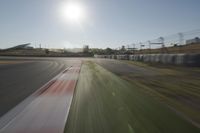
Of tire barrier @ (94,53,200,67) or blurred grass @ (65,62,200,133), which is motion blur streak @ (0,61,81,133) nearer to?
blurred grass @ (65,62,200,133)

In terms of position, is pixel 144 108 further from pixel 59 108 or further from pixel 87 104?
pixel 59 108

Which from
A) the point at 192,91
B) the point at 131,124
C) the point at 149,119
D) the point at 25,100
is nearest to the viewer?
the point at 131,124

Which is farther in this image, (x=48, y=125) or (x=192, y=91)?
(x=192, y=91)

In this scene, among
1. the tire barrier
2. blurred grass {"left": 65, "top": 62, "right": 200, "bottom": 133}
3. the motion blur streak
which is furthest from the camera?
the tire barrier

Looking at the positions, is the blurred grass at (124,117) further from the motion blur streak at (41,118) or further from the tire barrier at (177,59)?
the tire barrier at (177,59)

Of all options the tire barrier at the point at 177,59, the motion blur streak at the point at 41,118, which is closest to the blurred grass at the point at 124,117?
the motion blur streak at the point at 41,118

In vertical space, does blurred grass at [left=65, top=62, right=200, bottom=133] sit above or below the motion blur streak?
above

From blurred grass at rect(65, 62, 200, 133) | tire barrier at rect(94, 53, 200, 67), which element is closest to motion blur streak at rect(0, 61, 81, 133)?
blurred grass at rect(65, 62, 200, 133)

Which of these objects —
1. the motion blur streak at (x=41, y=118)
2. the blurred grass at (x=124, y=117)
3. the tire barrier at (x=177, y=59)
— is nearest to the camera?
the blurred grass at (x=124, y=117)

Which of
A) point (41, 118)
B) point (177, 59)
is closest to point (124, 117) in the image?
point (41, 118)

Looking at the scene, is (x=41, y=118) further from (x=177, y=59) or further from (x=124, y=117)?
(x=177, y=59)

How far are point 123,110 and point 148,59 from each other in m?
28.0

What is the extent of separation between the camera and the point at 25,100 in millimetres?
8750

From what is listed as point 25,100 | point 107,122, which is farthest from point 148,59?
point 107,122
